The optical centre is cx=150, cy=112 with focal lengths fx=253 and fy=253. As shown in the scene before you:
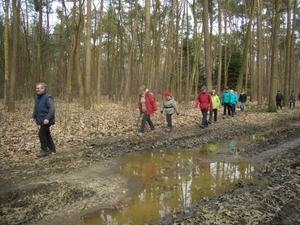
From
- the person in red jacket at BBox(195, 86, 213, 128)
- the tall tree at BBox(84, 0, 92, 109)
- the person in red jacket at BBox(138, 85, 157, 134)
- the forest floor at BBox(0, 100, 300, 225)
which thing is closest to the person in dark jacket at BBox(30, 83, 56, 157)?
the forest floor at BBox(0, 100, 300, 225)

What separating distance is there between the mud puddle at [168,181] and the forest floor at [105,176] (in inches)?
8.1

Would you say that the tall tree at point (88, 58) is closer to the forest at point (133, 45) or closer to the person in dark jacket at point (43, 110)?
the forest at point (133, 45)

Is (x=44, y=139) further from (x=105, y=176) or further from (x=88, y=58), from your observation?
(x=88, y=58)

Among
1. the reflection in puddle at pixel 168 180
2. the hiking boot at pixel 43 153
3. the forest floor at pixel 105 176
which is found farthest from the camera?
the hiking boot at pixel 43 153

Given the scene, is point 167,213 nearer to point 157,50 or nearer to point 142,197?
point 142,197

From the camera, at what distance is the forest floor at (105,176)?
3705mm

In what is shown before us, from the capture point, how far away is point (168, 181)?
5188mm

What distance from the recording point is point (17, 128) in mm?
10266

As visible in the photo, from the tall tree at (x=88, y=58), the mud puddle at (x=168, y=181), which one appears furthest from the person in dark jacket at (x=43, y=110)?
the tall tree at (x=88, y=58)

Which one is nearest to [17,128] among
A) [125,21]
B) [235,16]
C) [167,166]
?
[167,166]

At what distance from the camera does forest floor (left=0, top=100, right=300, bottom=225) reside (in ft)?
12.2

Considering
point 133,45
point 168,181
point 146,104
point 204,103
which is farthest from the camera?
point 133,45

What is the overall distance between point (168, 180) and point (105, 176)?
53.8 inches

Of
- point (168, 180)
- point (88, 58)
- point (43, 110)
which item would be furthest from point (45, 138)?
point (88, 58)
